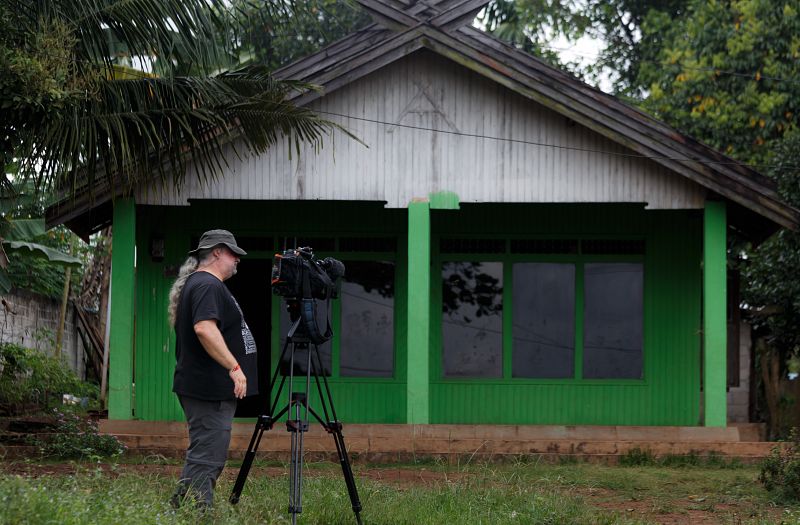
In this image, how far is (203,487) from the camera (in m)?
6.96

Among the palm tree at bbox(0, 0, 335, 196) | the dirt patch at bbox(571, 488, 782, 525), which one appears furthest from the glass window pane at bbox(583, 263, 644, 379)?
the dirt patch at bbox(571, 488, 782, 525)

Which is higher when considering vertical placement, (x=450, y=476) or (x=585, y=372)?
(x=585, y=372)

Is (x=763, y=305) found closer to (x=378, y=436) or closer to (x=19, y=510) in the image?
(x=378, y=436)

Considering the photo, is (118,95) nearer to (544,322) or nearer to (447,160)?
(447,160)

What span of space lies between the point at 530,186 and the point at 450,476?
375 centimetres

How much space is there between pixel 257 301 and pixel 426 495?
6.32 metres

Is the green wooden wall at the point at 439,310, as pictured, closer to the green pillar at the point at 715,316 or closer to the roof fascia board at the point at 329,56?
the green pillar at the point at 715,316

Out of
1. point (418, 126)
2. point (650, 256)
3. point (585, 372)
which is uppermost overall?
point (418, 126)

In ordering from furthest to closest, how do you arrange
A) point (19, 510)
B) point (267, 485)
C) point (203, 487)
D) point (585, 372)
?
point (585, 372)
point (267, 485)
point (203, 487)
point (19, 510)

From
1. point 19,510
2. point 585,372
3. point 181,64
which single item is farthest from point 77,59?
point 585,372

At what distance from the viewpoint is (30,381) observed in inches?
658

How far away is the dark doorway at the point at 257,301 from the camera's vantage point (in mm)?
14398

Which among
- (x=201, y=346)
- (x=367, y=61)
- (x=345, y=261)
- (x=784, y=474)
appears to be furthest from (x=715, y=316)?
(x=201, y=346)

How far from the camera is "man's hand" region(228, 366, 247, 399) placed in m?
6.87
